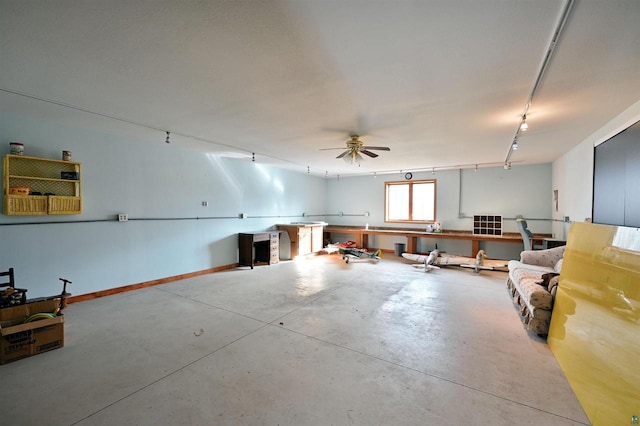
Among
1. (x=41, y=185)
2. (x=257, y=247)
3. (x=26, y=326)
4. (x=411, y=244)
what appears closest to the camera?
(x=26, y=326)

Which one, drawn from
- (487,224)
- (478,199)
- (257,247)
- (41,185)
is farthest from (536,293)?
(41,185)

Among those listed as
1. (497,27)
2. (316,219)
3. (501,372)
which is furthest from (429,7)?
(316,219)

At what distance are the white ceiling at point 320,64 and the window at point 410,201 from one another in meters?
4.06

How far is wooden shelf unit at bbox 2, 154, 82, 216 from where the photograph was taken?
319 cm

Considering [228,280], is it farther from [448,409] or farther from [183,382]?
[448,409]

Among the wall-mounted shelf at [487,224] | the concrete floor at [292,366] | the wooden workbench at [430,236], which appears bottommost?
the concrete floor at [292,366]

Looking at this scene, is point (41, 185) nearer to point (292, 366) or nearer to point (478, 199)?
point (292, 366)

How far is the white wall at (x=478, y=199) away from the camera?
6.52 meters

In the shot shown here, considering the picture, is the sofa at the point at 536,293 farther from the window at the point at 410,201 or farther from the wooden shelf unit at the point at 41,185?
the wooden shelf unit at the point at 41,185

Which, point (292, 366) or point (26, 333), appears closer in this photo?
point (292, 366)

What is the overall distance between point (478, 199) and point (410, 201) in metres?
→ 1.87

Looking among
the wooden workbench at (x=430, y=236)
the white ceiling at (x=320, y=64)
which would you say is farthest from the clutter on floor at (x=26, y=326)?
the wooden workbench at (x=430, y=236)

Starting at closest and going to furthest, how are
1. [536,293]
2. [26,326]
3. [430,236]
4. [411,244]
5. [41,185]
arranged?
1. [26,326]
2. [536,293]
3. [41,185]
4. [430,236]
5. [411,244]

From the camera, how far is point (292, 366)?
7.38ft
